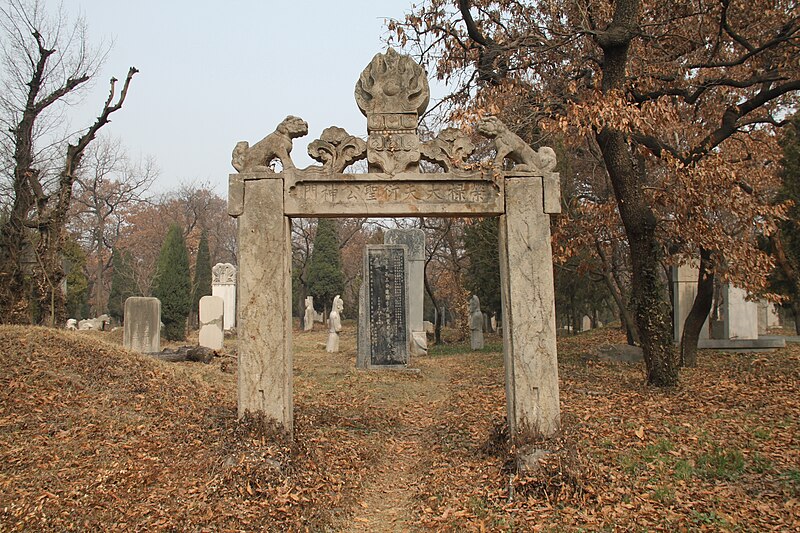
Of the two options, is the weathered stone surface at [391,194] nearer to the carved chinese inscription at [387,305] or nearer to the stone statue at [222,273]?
the carved chinese inscription at [387,305]

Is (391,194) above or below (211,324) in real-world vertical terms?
above

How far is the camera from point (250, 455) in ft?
17.9

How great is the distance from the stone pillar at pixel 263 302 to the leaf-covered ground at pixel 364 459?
265 millimetres

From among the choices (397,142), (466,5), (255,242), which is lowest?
(255,242)

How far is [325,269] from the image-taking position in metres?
38.0

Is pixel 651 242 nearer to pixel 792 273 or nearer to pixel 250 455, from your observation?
pixel 792 273

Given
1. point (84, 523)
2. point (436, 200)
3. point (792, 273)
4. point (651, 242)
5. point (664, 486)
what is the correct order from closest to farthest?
point (84, 523) < point (664, 486) < point (436, 200) < point (651, 242) < point (792, 273)

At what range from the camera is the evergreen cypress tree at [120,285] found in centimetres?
3428

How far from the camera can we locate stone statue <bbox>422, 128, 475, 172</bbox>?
5883 millimetres

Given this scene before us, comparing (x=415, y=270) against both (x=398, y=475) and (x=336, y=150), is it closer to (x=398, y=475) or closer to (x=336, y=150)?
(x=398, y=475)

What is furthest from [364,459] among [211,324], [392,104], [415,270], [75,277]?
[75,277]

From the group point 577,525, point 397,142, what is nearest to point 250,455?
point 577,525

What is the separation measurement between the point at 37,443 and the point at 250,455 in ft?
7.94

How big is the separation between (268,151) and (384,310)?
8.90m
